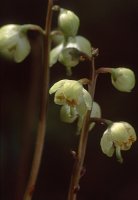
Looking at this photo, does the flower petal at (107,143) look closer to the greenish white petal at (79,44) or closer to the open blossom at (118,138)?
the open blossom at (118,138)

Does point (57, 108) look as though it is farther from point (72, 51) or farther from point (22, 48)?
point (72, 51)

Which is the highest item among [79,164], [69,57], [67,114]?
[69,57]

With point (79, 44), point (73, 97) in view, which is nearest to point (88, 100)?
point (73, 97)

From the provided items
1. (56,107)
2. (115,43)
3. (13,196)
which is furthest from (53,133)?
(115,43)

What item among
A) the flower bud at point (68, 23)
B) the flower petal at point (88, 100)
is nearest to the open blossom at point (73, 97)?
the flower petal at point (88, 100)

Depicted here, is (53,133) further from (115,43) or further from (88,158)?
(115,43)
